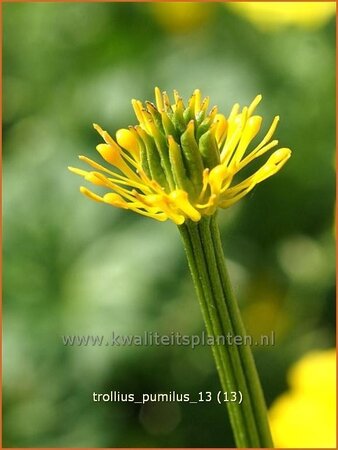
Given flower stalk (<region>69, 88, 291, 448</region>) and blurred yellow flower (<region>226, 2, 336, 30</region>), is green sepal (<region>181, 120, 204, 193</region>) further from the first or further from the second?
blurred yellow flower (<region>226, 2, 336, 30</region>)

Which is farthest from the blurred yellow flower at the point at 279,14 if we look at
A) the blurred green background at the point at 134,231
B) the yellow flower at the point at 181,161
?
the yellow flower at the point at 181,161

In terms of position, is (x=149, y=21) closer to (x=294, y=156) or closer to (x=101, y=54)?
(x=101, y=54)

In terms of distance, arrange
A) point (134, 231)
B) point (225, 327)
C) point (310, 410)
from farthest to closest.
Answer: point (134, 231) < point (310, 410) < point (225, 327)

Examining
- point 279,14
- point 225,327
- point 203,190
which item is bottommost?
point 225,327

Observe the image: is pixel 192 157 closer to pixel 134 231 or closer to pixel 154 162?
pixel 154 162

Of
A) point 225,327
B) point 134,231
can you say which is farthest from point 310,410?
point 134,231

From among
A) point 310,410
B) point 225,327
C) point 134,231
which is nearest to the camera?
point 225,327

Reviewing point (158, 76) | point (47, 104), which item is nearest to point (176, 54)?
point (158, 76)
